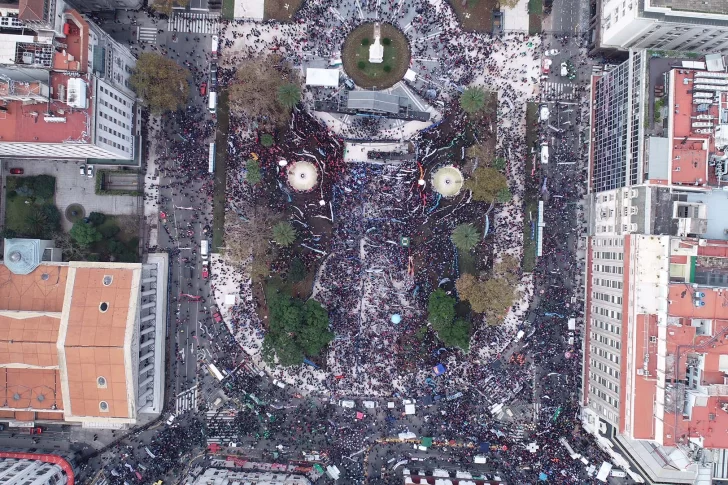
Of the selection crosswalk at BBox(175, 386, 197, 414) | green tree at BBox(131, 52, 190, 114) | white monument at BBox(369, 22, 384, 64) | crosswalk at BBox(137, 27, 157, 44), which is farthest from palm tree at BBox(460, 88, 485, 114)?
crosswalk at BBox(175, 386, 197, 414)

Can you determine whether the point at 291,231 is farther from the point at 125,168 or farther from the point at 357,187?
the point at 125,168

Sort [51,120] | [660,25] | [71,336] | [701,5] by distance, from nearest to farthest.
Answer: [51,120] < [701,5] < [660,25] < [71,336]

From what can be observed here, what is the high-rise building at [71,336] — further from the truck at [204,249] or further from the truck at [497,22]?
the truck at [497,22]

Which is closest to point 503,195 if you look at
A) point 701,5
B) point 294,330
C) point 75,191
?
point 701,5

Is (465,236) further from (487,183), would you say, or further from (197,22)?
(197,22)

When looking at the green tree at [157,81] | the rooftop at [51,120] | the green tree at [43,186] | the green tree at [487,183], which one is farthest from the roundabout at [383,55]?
the green tree at [43,186]
